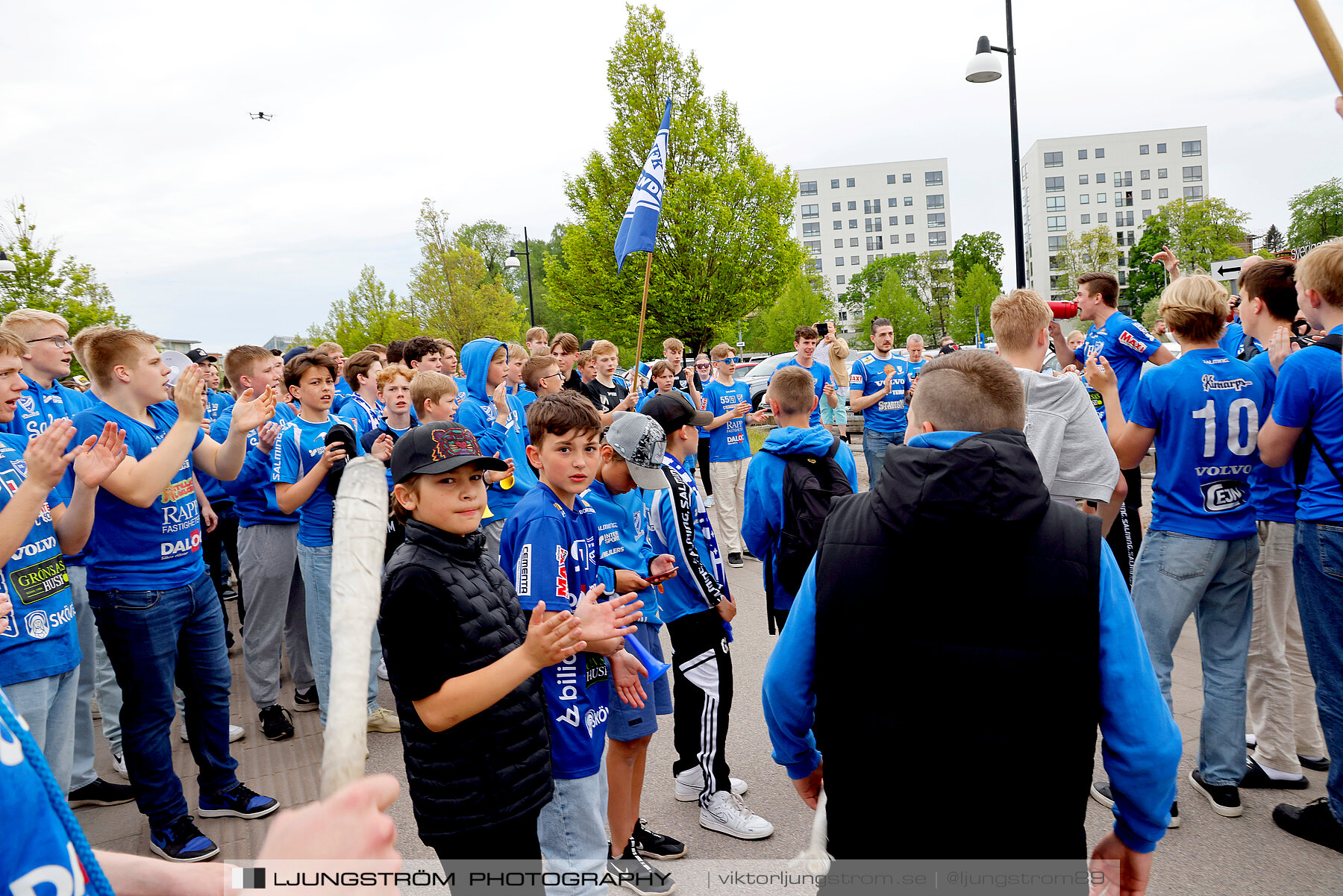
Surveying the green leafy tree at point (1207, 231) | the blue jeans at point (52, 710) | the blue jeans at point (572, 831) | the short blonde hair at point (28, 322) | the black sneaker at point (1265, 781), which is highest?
the green leafy tree at point (1207, 231)

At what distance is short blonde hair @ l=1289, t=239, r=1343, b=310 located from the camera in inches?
132

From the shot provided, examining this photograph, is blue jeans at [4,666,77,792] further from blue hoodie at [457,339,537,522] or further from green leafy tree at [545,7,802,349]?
green leafy tree at [545,7,802,349]

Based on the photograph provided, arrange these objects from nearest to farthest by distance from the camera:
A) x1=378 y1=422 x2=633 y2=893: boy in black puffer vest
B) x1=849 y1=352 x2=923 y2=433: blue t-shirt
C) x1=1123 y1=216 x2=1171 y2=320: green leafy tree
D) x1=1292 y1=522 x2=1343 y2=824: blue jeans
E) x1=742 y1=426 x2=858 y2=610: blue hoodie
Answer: x1=378 y1=422 x2=633 y2=893: boy in black puffer vest < x1=1292 y1=522 x2=1343 y2=824: blue jeans < x1=742 y1=426 x2=858 y2=610: blue hoodie < x1=849 y1=352 x2=923 y2=433: blue t-shirt < x1=1123 y1=216 x2=1171 y2=320: green leafy tree

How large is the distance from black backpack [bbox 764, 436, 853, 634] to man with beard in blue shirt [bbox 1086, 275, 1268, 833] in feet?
5.05

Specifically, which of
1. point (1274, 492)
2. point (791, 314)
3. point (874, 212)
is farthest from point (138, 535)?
point (874, 212)

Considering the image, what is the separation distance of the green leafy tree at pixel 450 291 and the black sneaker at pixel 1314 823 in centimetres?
2976

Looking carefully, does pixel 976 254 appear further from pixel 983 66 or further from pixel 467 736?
pixel 467 736

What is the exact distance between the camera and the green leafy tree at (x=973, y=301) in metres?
73.9

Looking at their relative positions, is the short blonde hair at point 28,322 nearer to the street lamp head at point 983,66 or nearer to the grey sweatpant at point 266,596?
the grey sweatpant at point 266,596

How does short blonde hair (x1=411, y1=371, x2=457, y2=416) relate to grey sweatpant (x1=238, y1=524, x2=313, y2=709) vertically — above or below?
above

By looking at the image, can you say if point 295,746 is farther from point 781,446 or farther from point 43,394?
point 781,446

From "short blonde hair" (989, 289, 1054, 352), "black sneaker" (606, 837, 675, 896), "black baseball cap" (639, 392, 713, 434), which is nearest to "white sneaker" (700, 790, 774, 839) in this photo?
"black sneaker" (606, 837, 675, 896)

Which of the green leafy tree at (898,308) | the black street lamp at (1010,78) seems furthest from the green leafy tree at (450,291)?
the green leafy tree at (898,308)

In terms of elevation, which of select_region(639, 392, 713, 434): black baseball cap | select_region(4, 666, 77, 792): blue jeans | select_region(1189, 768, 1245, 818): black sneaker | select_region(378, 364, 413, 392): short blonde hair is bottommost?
select_region(1189, 768, 1245, 818): black sneaker
